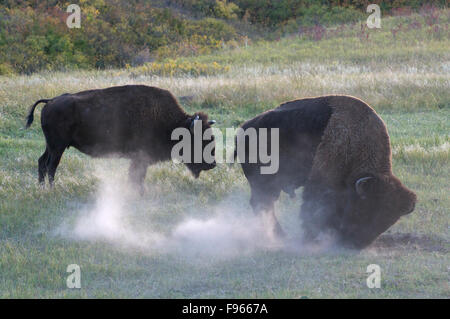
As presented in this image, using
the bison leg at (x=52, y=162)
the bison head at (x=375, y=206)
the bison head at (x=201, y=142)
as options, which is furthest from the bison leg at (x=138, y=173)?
the bison head at (x=375, y=206)

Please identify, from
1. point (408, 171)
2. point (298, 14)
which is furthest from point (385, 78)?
point (298, 14)

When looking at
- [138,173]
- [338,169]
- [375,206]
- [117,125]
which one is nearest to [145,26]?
[117,125]

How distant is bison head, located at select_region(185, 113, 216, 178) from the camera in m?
9.23

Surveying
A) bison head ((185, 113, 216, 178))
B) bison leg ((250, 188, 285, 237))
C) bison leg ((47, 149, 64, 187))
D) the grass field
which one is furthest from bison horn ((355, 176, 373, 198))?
bison leg ((47, 149, 64, 187))

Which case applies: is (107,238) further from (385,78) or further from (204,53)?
(204,53)

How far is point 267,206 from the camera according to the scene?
7355mm

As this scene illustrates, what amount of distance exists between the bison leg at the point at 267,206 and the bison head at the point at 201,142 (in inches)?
84.6

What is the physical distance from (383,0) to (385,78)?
26.7 meters

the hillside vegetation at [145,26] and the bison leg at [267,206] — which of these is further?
the hillside vegetation at [145,26]

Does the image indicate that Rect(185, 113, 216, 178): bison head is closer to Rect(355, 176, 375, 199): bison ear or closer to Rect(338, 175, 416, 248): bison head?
Rect(338, 175, 416, 248): bison head

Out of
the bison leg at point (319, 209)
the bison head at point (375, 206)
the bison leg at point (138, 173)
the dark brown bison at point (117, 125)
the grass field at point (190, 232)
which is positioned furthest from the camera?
the bison leg at point (138, 173)

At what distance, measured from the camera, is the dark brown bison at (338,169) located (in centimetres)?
635

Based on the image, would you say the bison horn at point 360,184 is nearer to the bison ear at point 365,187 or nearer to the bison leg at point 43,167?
the bison ear at point 365,187

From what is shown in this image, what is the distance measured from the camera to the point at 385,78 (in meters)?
17.2
